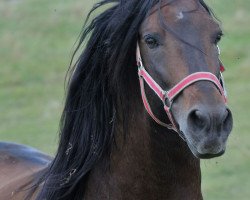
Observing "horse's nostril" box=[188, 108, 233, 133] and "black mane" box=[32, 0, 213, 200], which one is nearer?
Answer: "horse's nostril" box=[188, 108, 233, 133]

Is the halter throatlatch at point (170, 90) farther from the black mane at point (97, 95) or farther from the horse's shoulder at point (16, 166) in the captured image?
the horse's shoulder at point (16, 166)

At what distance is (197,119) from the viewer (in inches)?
155

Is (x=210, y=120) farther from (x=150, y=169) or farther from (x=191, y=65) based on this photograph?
(x=150, y=169)

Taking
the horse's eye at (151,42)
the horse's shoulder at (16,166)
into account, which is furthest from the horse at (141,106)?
the horse's shoulder at (16,166)

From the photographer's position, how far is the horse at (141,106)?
4.10 m

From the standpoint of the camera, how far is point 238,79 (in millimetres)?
20562

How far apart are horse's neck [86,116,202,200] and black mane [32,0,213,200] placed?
105 mm

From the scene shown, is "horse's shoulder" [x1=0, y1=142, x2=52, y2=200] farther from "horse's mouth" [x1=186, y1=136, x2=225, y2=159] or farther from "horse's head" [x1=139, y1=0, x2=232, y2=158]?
"horse's mouth" [x1=186, y1=136, x2=225, y2=159]

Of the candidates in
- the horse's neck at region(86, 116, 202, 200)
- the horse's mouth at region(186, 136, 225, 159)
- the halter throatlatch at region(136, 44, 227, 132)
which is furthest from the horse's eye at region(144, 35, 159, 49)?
the horse's mouth at region(186, 136, 225, 159)

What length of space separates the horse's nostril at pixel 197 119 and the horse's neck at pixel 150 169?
1.47ft

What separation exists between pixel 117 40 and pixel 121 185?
76 centimetres

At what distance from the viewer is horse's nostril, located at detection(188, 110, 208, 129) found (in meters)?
3.89

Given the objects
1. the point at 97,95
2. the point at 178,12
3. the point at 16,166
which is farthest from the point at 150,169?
the point at 16,166

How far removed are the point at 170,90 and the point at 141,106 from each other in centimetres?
35
